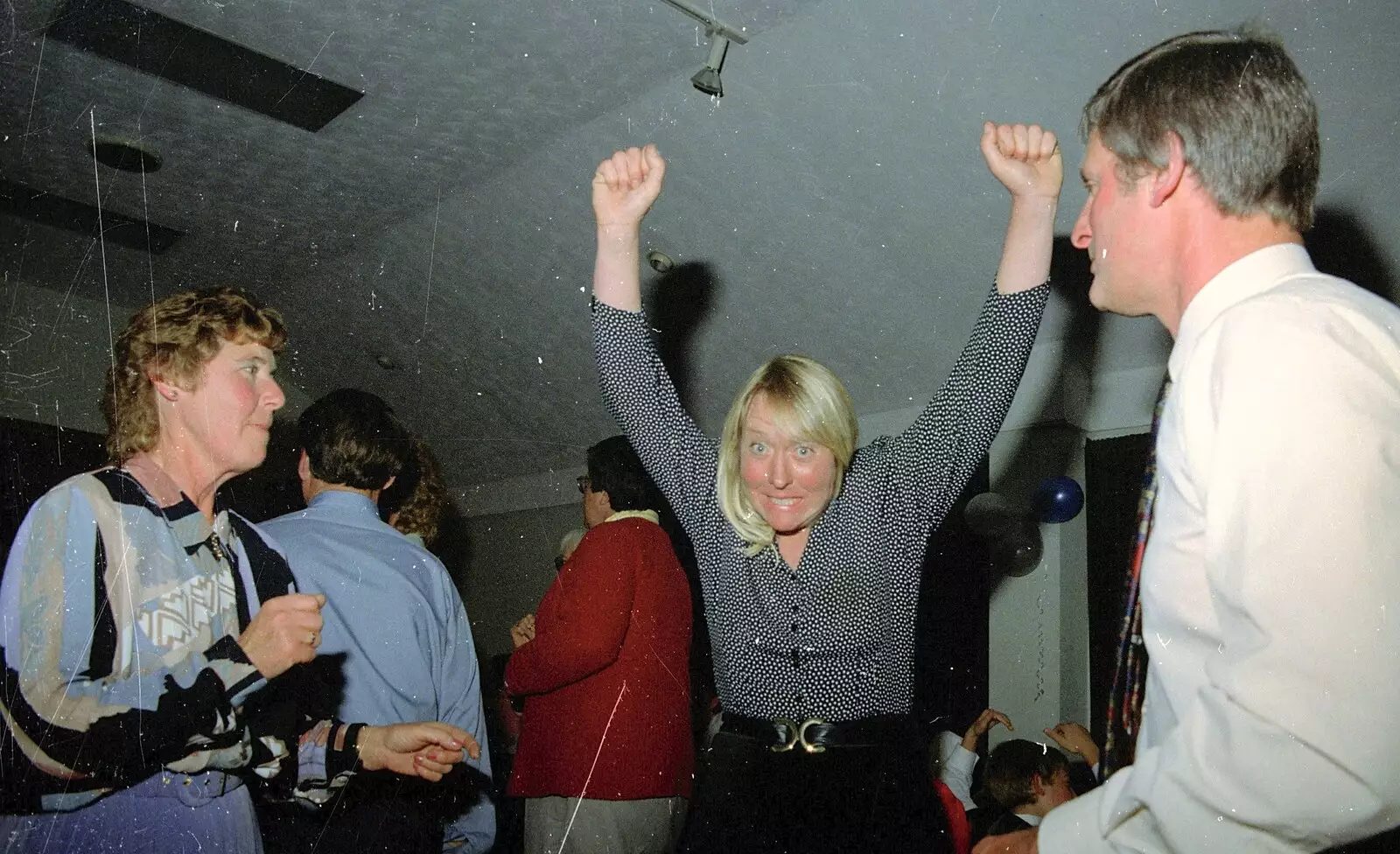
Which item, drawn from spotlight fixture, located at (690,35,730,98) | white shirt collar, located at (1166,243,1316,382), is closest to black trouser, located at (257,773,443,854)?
white shirt collar, located at (1166,243,1316,382)

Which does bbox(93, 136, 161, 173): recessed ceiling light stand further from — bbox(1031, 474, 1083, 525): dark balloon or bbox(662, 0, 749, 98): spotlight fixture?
bbox(1031, 474, 1083, 525): dark balloon

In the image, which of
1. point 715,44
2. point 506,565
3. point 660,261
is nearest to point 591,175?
point 660,261

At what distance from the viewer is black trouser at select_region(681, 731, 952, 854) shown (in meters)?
1.31

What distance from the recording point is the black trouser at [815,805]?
1310 millimetres

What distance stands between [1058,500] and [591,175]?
2432mm

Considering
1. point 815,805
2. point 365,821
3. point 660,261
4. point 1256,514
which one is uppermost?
point 660,261

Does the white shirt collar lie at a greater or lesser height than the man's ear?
lesser

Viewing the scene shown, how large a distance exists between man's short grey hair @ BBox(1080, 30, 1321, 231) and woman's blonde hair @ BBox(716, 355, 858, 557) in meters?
0.66

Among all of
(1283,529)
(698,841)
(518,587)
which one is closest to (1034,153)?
(1283,529)

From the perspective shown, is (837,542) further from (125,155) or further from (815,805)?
(125,155)

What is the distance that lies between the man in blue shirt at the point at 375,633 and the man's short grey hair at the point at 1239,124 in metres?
1.51

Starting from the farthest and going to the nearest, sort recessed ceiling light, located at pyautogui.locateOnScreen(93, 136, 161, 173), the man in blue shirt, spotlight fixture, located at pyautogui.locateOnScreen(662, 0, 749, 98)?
recessed ceiling light, located at pyautogui.locateOnScreen(93, 136, 161, 173)
spotlight fixture, located at pyautogui.locateOnScreen(662, 0, 749, 98)
the man in blue shirt

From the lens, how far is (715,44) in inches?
122

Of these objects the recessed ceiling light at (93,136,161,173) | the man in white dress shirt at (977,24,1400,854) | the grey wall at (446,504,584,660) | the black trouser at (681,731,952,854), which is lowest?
the grey wall at (446,504,584,660)
